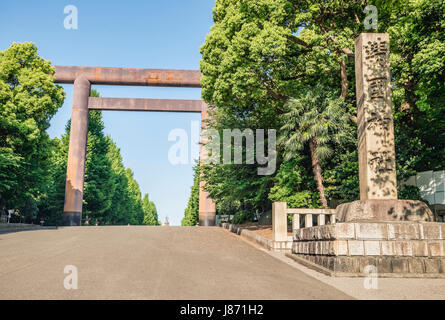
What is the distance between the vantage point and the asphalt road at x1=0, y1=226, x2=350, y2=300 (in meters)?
5.14

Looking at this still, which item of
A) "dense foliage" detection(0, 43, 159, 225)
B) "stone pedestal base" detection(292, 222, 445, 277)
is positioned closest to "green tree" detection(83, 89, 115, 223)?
"dense foliage" detection(0, 43, 159, 225)

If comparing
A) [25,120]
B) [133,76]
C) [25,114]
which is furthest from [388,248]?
[133,76]

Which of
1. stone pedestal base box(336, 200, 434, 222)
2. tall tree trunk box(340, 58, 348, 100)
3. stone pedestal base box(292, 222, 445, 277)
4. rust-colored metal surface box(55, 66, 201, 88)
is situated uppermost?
rust-colored metal surface box(55, 66, 201, 88)

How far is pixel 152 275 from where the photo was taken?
6.44 metres

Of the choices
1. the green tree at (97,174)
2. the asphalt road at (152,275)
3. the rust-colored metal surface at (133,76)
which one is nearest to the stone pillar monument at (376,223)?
the asphalt road at (152,275)

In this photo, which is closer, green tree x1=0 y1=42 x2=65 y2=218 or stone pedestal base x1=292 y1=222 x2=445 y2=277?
stone pedestal base x1=292 y1=222 x2=445 y2=277

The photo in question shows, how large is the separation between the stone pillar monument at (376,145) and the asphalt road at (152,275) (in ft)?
6.60

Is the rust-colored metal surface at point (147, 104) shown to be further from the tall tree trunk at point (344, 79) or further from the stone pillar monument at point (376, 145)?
the stone pillar monument at point (376, 145)

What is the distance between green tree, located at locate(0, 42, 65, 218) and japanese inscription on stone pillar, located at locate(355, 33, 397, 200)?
1758 cm

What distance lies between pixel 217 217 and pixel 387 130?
2450cm

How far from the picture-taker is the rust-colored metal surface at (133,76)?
94.2 feet

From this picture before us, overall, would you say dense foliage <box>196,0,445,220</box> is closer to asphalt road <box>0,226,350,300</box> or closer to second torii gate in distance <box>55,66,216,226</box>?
asphalt road <box>0,226,350,300</box>

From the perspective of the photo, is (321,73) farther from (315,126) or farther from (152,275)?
(152,275)
